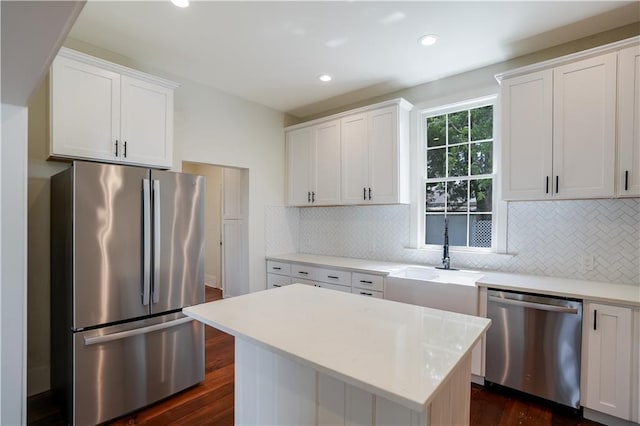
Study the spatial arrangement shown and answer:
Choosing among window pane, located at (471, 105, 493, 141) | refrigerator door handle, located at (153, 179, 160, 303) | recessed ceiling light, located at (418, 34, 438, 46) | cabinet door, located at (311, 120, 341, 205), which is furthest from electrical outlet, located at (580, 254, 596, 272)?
refrigerator door handle, located at (153, 179, 160, 303)

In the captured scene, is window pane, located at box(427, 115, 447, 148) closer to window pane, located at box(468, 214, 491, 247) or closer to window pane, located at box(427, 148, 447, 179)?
window pane, located at box(427, 148, 447, 179)

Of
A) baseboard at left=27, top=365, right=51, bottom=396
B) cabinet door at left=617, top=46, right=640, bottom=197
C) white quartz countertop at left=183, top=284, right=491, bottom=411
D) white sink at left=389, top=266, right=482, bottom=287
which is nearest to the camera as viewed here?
white quartz countertop at left=183, top=284, right=491, bottom=411

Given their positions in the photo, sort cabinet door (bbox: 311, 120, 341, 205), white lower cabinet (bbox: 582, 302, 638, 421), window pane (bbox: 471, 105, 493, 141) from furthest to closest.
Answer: cabinet door (bbox: 311, 120, 341, 205) → window pane (bbox: 471, 105, 493, 141) → white lower cabinet (bbox: 582, 302, 638, 421)

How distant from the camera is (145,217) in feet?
7.38

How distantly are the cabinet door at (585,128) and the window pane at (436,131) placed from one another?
1065mm

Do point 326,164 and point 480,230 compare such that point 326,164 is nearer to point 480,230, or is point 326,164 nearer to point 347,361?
point 480,230

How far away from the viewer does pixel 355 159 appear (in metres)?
3.60

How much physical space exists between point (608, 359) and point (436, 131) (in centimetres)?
235

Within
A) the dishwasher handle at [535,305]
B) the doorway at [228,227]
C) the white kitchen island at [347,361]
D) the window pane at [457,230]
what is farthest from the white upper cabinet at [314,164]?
the white kitchen island at [347,361]

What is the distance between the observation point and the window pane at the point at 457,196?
10.5 feet

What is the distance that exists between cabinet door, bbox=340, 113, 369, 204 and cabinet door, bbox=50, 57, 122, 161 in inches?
88.3

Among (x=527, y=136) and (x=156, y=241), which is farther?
(x=527, y=136)

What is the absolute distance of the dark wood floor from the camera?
6.96ft

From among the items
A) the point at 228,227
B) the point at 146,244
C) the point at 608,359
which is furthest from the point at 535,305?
the point at 228,227
